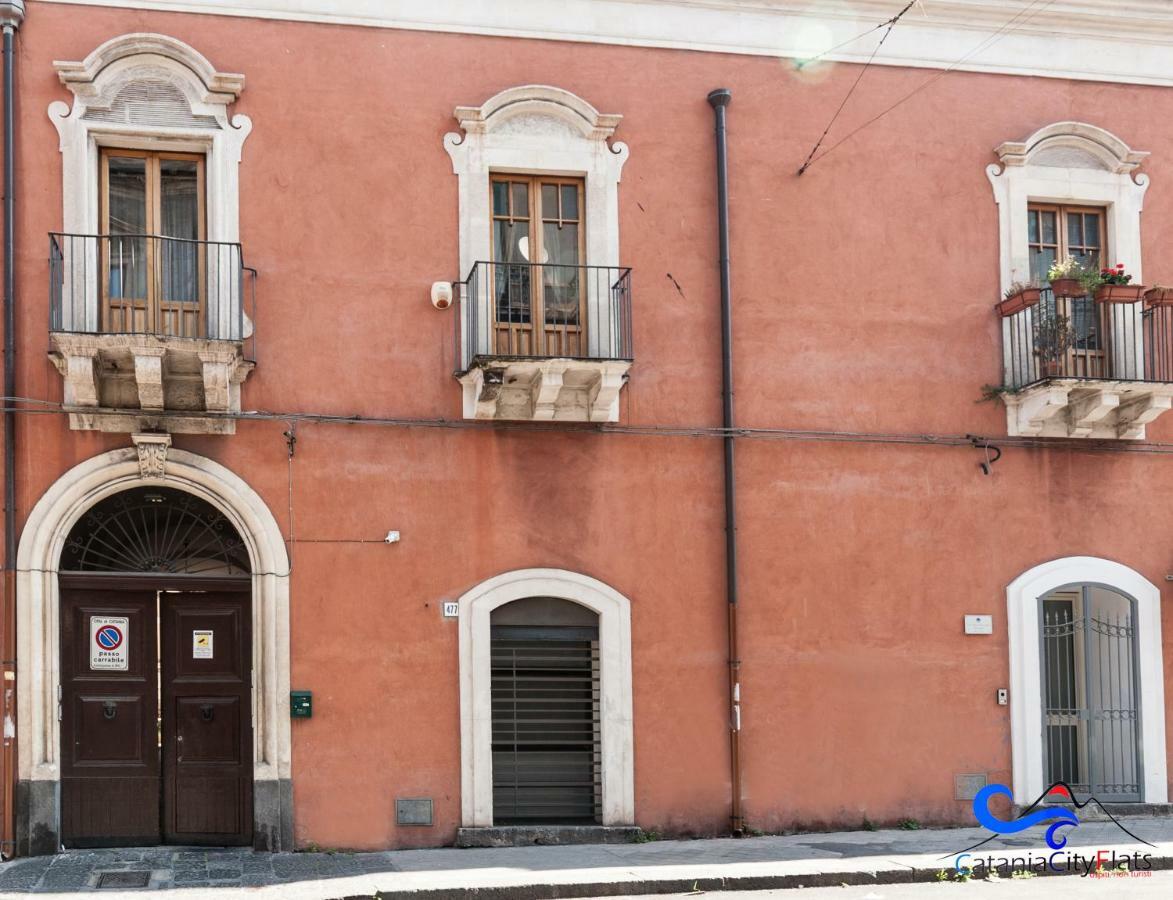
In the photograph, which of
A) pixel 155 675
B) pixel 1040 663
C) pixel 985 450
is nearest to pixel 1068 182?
pixel 985 450

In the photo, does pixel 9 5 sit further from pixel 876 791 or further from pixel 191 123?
pixel 876 791

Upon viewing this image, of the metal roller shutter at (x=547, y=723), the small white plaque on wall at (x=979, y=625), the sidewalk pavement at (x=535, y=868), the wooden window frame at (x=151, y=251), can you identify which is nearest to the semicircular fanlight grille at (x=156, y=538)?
the wooden window frame at (x=151, y=251)

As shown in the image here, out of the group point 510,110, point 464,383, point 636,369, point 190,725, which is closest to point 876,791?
point 636,369

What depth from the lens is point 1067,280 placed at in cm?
→ 1361

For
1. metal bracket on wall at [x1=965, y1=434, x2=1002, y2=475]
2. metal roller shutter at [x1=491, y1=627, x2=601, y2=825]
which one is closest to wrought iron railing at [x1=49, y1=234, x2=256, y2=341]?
metal roller shutter at [x1=491, y1=627, x2=601, y2=825]

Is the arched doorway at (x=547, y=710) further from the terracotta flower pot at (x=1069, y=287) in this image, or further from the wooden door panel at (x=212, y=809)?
the terracotta flower pot at (x=1069, y=287)

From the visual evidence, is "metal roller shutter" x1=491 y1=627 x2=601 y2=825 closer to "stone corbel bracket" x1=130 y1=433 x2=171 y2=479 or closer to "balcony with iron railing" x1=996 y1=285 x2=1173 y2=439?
"stone corbel bracket" x1=130 y1=433 x2=171 y2=479

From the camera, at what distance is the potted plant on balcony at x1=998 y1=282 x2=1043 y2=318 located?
45.3 ft

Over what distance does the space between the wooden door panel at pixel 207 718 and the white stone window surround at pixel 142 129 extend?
8.09 feet

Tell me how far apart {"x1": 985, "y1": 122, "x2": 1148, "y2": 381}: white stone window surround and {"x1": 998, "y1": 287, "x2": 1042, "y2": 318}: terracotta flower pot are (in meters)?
0.15

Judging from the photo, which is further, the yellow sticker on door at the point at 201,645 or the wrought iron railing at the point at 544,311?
the wrought iron railing at the point at 544,311

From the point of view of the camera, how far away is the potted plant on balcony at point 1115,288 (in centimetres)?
1371

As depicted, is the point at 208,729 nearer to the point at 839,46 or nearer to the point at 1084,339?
the point at 839,46

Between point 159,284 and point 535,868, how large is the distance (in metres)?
5.72
